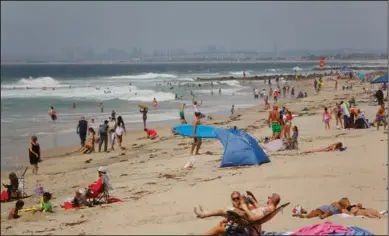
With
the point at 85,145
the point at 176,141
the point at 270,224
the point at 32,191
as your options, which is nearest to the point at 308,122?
the point at 176,141

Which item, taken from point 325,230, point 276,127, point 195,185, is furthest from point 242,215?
point 276,127

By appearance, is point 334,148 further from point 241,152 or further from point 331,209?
point 331,209

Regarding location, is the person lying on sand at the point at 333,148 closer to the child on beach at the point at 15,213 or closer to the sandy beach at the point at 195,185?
the sandy beach at the point at 195,185

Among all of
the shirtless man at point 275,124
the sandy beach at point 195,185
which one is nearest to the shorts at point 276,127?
the shirtless man at point 275,124

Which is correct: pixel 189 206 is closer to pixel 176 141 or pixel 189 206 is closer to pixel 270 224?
pixel 270 224

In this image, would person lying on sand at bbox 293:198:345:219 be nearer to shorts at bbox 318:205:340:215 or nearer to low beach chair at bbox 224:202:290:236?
shorts at bbox 318:205:340:215

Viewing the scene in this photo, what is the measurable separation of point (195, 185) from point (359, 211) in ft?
10.4

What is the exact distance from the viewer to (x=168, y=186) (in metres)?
9.41

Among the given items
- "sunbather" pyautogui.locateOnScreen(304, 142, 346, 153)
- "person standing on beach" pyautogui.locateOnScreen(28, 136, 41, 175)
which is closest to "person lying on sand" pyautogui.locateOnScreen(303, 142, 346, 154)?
"sunbather" pyautogui.locateOnScreen(304, 142, 346, 153)

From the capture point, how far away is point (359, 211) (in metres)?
6.77

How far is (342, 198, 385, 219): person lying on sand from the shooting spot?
6645 mm

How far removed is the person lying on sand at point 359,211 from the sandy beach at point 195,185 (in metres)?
0.18

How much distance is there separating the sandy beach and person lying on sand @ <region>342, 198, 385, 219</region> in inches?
6.9

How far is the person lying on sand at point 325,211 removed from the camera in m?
6.79
